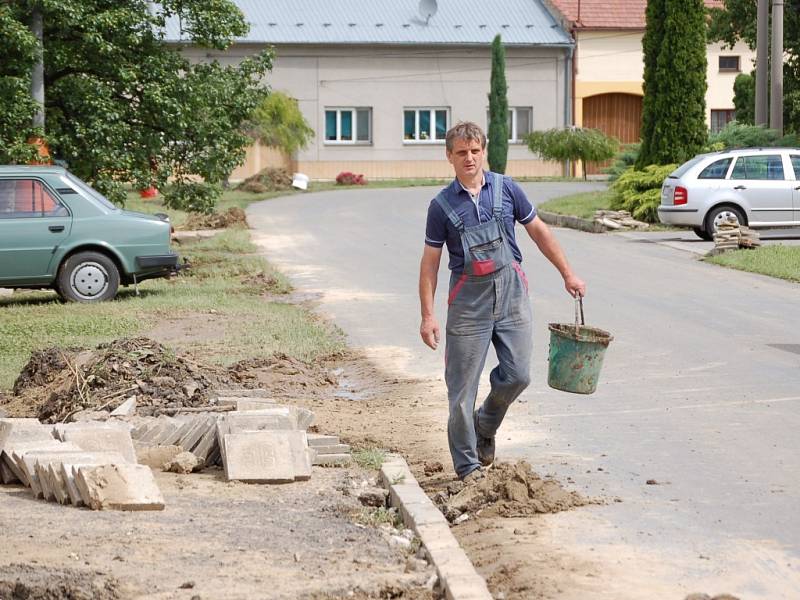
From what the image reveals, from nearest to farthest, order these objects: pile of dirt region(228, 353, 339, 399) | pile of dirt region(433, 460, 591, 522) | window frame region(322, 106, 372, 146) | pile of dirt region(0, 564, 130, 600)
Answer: pile of dirt region(0, 564, 130, 600), pile of dirt region(433, 460, 591, 522), pile of dirt region(228, 353, 339, 399), window frame region(322, 106, 372, 146)

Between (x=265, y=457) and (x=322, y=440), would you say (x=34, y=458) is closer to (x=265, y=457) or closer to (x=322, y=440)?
(x=265, y=457)

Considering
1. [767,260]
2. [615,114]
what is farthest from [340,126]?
[767,260]

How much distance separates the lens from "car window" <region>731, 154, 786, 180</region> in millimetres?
24453

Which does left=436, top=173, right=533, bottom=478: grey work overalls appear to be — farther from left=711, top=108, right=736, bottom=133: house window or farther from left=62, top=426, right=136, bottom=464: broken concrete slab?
left=711, top=108, right=736, bottom=133: house window

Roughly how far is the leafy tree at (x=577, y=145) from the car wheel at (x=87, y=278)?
3767cm

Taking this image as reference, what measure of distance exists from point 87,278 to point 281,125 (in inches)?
1323

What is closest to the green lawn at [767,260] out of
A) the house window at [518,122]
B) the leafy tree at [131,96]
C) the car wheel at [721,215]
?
the car wheel at [721,215]

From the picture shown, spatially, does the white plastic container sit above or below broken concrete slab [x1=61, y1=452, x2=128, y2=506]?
above

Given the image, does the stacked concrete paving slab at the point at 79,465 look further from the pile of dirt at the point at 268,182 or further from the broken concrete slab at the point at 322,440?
the pile of dirt at the point at 268,182

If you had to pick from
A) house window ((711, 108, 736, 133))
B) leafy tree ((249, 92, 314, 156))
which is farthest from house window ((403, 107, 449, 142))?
house window ((711, 108, 736, 133))

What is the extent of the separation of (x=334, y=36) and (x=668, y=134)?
92.9 feet

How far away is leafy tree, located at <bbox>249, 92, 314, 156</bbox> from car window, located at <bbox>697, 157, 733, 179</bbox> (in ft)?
84.6

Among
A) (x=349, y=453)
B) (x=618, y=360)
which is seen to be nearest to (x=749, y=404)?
(x=618, y=360)

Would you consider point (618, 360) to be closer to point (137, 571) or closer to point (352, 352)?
point (352, 352)
